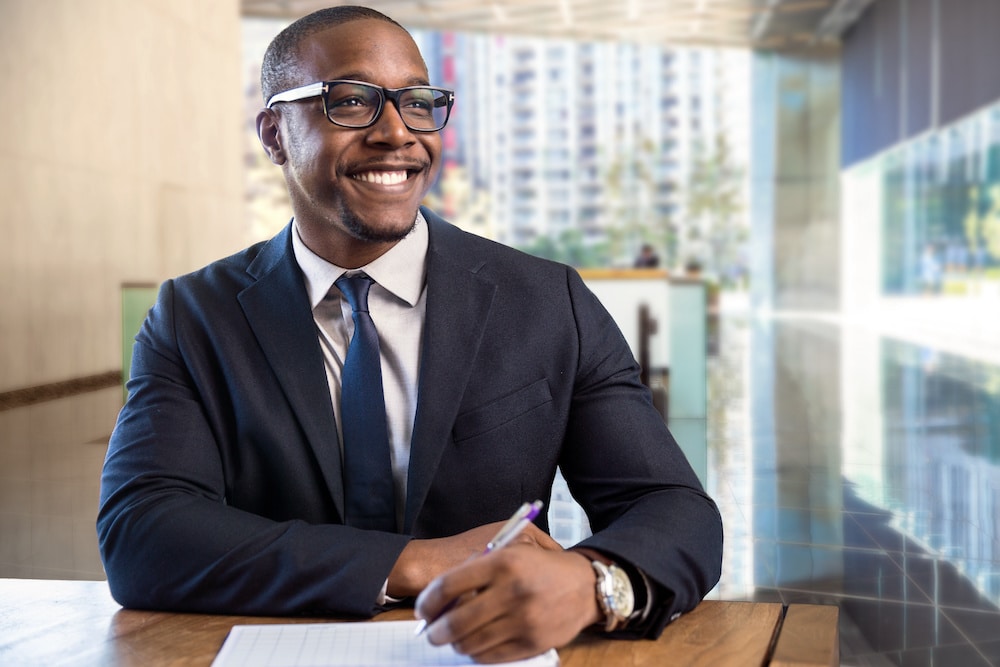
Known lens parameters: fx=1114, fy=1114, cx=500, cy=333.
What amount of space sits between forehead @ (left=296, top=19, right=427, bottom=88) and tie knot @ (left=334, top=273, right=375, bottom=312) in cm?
28

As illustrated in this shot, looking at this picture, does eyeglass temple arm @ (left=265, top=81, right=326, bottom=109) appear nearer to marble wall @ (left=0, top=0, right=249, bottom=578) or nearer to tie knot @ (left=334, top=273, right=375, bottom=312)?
tie knot @ (left=334, top=273, right=375, bottom=312)

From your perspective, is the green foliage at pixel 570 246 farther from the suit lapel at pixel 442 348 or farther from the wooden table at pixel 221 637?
the wooden table at pixel 221 637

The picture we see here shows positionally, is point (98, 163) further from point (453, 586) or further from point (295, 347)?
point (453, 586)

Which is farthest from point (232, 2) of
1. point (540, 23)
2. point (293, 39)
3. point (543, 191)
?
point (293, 39)

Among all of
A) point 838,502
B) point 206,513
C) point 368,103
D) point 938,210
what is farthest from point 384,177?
point 938,210

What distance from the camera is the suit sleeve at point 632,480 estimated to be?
4.18 ft

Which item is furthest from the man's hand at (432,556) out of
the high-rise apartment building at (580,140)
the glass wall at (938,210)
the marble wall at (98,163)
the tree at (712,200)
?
the tree at (712,200)

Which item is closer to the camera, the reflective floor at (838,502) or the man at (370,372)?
the man at (370,372)

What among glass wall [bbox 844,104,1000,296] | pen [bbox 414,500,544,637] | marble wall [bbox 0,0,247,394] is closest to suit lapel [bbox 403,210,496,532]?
pen [bbox 414,500,544,637]

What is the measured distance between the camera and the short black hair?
1576 millimetres

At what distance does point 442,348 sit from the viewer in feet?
5.12

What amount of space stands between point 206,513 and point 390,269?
Answer: 1.47 ft

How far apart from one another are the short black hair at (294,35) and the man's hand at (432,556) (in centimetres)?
71

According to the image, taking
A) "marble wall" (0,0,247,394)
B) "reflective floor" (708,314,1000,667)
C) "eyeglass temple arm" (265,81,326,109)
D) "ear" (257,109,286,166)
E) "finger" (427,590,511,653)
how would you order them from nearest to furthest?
"finger" (427,590,511,653)
"eyeglass temple arm" (265,81,326,109)
"ear" (257,109,286,166)
"reflective floor" (708,314,1000,667)
"marble wall" (0,0,247,394)
